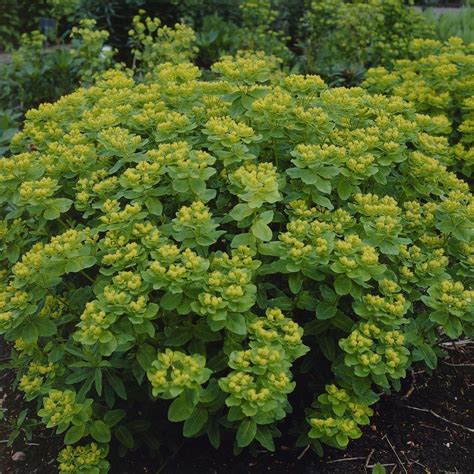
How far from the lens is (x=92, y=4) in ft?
26.6

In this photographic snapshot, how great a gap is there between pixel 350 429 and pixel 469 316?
2.13ft

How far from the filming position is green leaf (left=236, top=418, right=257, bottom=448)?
2125 mm

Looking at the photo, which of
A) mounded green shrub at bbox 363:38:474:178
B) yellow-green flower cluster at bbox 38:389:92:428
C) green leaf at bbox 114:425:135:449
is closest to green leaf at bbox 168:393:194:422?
yellow-green flower cluster at bbox 38:389:92:428

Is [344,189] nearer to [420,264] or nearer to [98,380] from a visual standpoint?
[420,264]

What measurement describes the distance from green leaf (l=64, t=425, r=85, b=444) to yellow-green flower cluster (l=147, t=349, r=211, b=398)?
468 mm

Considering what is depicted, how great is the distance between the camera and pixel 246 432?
2.14m

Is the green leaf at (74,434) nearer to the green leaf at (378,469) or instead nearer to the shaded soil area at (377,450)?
the shaded soil area at (377,450)

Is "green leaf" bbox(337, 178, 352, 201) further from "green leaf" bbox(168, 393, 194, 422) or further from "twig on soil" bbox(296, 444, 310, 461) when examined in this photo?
"twig on soil" bbox(296, 444, 310, 461)

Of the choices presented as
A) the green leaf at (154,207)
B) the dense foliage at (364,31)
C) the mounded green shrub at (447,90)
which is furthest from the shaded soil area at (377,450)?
the dense foliage at (364,31)

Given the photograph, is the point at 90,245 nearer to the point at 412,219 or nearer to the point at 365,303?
the point at 365,303

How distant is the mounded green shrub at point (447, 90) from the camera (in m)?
3.58

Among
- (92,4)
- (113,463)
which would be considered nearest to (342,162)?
(113,463)

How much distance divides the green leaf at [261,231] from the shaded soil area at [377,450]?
3.45 feet

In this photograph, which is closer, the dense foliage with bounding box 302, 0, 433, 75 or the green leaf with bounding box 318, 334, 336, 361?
the green leaf with bounding box 318, 334, 336, 361
